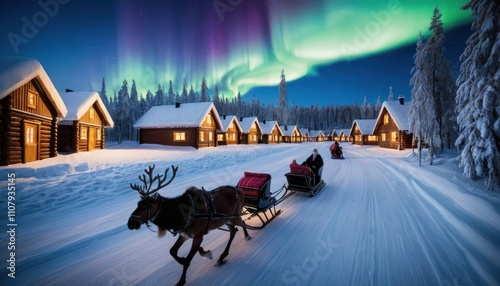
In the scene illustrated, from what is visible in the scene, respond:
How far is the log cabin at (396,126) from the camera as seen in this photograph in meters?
28.3

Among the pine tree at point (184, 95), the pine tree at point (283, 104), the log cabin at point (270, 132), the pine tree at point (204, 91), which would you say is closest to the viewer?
the log cabin at point (270, 132)

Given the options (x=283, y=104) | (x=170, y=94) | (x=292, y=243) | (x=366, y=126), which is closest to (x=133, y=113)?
Answer: (x=170, y=94)

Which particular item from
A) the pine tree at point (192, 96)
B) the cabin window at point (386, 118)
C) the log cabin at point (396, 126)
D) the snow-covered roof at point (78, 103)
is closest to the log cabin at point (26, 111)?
the snow-covered roof at point (78, 103)

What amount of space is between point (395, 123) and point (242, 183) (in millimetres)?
32696

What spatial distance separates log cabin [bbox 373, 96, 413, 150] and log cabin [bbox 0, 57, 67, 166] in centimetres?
3640

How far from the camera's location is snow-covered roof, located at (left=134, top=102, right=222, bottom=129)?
2872cm

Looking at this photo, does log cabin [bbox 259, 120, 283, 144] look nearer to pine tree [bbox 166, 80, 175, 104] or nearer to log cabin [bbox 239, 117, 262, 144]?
log cabin [bbox 239, 117, 262, 144]

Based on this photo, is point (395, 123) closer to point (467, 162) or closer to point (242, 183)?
point (467, 162)

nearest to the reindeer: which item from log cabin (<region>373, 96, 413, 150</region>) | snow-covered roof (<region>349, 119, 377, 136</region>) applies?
log cabin (<region>373, 96, 413, 150</region>)

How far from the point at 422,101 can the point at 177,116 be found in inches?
1165

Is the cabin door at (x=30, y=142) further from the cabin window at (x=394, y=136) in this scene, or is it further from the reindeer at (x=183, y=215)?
the cabin window at (x=394, y=136)

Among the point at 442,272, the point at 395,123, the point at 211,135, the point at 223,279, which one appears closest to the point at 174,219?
the point at 223,279

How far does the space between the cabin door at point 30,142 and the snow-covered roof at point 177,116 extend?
626 inches

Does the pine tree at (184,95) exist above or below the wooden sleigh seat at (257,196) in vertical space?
above
